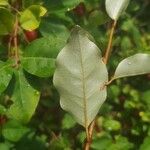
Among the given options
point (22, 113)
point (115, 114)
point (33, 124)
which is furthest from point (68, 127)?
point (22, 113)

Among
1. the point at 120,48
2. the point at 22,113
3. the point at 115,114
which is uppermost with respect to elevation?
the point at 22,113

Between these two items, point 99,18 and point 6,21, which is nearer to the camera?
point 6,21

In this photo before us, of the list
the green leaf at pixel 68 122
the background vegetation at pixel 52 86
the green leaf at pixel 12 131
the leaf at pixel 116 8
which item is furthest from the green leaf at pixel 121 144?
the leaf at pixel 116 8

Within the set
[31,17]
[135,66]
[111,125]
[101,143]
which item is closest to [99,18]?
[31,17]

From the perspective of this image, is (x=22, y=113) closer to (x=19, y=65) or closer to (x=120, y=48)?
(x=19, y=65)

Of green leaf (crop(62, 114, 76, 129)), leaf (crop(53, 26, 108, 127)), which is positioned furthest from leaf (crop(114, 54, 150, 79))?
green leaf (crop(62, 114, 76, 129))

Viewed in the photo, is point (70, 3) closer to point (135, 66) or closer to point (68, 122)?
point (135, 66)
